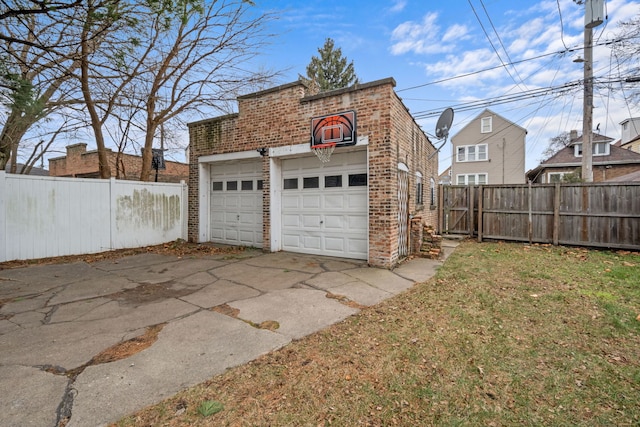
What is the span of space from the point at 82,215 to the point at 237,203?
383 centimetres

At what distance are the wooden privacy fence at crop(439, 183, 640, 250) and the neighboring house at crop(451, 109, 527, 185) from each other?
15697 mm

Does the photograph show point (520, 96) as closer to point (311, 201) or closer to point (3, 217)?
point (311, 201)

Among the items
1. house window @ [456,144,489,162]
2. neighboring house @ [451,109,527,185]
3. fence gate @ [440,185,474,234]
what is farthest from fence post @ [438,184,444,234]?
house window @ [456,144,489,162]

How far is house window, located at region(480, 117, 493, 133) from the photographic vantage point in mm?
24625

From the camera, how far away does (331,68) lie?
73.8ft

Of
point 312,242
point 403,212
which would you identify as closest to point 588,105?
point 403,212

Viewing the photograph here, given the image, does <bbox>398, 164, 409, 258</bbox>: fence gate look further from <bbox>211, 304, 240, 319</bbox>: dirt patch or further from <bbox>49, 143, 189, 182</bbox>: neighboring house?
<bbox>49, 143, 189, 182</bbox>: neighboring house

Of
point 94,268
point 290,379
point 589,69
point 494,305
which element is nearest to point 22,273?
point 94,268

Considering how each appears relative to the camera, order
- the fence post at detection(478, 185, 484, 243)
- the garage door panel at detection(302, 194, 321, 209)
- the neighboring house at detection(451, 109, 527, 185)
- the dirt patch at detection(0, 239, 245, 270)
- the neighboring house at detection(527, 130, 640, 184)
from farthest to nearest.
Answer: the neighboring house at detection(451, 109, 527, 185) < the neighboring house at detection(527, 130, 640, 184) < the fence post at detection(478, 185, 484, 243) < the garage door panel at detection(302, 194, 321, 209) < the dirt patch at detection(0, 239, 245, 270)

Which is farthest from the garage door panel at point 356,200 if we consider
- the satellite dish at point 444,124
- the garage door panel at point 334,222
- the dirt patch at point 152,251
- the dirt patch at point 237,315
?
the dirt patch at point 237,315

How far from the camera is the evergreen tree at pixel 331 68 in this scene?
22.4 meters

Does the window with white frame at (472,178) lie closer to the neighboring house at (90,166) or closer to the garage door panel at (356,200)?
the garage door panel at (356,200)

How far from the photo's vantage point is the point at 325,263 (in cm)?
654

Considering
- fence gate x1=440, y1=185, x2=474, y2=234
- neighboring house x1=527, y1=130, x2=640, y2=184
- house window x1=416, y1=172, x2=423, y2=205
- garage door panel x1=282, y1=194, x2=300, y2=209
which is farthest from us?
neighboring house x1=527, y1=130, x2=640, y2=184
